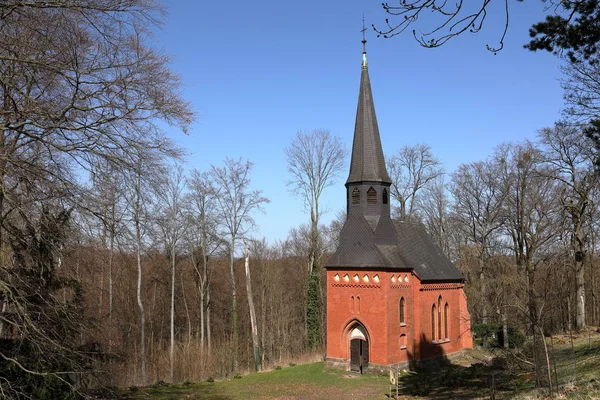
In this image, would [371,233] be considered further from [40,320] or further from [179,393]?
[40,320]

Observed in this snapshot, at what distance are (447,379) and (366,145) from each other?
11.5 m

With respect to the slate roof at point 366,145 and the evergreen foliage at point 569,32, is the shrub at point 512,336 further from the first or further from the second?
the evergreen foliage at point 569,32

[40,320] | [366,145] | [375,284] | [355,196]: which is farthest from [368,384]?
[40,320]

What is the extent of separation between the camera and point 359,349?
75.5ft

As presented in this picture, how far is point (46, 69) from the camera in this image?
20.1 ft

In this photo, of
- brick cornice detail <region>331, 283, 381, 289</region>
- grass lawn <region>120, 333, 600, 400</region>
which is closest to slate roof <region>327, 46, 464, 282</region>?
brick cornice detail <region>331, 283, 381, 289</region>

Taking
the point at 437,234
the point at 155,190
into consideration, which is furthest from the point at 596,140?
the point at 437,234

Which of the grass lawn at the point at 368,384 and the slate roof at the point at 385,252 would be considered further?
the slate roof at the point at 385,252

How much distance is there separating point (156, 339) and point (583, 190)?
103ft

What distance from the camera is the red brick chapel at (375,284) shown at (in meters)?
22.6

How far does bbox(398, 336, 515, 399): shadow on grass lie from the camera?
16.5 meters

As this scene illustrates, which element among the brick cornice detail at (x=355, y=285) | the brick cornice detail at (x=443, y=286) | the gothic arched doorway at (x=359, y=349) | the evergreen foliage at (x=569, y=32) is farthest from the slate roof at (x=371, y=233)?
the evergreen foliage at (x=569, y=32)

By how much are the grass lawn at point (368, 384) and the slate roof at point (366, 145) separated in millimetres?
9343

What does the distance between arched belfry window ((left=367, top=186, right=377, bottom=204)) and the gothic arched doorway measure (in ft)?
19.6
